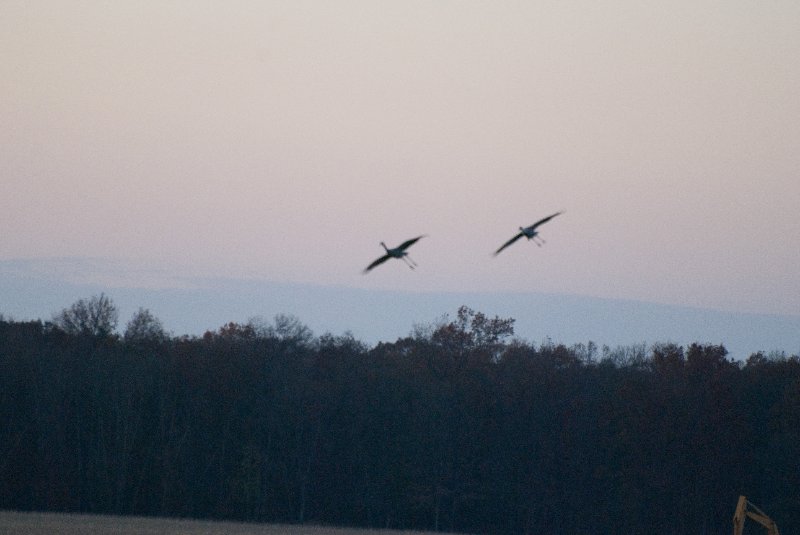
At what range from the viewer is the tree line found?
2808 inches

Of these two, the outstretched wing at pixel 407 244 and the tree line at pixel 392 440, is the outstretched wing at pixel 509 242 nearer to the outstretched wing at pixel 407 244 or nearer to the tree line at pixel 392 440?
the outstretched wing at pixel 407 244

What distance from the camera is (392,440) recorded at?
76812 millimetres

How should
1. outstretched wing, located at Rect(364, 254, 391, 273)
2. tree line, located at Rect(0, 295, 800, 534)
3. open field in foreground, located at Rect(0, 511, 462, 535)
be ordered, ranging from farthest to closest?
1. tree line, located at Rect(0, 295, 800, 534)
2. open field in foreground, located at Rect(0, 511, 462, 535)
3. outstretched wing, located at Rect(364, 254, 391, 273)

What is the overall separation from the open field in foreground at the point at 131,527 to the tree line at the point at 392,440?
623 cm

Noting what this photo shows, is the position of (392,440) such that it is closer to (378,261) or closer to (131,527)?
(131,527)

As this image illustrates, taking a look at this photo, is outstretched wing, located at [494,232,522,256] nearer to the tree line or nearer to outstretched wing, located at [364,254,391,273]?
outstretched wing, located at [364,254,391,273]

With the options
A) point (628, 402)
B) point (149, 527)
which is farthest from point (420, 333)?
point (149, 527)

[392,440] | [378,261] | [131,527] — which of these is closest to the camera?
[378,261]

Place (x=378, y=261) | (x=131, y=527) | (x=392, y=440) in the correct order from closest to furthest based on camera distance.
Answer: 1. (x=378, y=261)
2. (x=131, y=527)
3. (x=392, y=440)

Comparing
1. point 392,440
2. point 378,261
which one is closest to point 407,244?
point 378,261

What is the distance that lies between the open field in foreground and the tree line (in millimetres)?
6226

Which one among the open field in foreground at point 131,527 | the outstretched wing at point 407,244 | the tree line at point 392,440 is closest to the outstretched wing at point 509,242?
the outstretched wing at point 407,244

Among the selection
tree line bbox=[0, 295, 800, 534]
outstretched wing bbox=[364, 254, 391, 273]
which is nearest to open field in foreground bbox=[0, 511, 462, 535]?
tree line bbox=[0, 295, 800, 534]

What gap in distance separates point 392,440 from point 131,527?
75.8 feet
